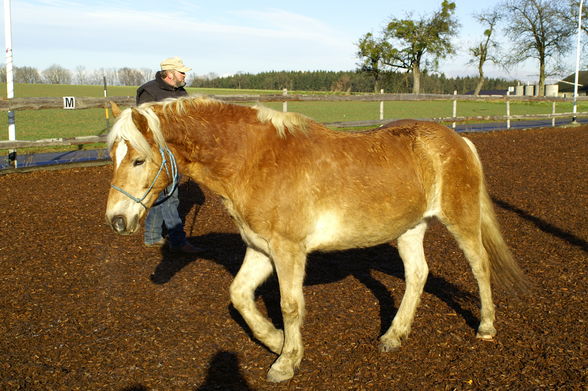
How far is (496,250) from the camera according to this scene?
486 cm

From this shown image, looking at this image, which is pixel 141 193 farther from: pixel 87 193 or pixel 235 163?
pixel 87 193

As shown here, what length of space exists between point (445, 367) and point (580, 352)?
110 centimetres

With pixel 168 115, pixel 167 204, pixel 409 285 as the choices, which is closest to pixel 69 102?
pixel 167 204

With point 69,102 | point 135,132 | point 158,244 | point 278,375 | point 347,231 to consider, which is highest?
point 69,102

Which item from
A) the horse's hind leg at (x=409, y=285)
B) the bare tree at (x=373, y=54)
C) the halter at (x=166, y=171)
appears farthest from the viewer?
the bare tree at (x=373, y=54)

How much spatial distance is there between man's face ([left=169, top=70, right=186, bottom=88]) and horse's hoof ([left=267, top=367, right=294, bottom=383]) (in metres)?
3.72

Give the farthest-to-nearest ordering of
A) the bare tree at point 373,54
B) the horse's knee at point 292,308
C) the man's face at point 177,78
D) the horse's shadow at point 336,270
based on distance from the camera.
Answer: the bare tree at point 373,54 < the man's face at point 177,78 < the horse's shadow at point 336,270 < the horse's knee at point 292,308

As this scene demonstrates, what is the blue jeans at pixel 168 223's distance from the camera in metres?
6.66

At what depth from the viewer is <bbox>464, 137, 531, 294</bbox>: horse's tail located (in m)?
4.80

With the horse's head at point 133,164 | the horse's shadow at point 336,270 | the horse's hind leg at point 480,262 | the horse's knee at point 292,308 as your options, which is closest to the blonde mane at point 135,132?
the horse's head at point 133,164

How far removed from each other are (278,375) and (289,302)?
1.73 feet

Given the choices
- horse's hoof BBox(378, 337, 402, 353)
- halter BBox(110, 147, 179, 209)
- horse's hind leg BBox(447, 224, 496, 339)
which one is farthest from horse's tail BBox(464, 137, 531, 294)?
halter BBox(110, 147, 179, 209)

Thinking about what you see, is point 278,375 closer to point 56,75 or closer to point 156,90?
point 156,90

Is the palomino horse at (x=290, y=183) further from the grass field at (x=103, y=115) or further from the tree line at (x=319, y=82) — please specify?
the tree line at (x=319, y=82)
